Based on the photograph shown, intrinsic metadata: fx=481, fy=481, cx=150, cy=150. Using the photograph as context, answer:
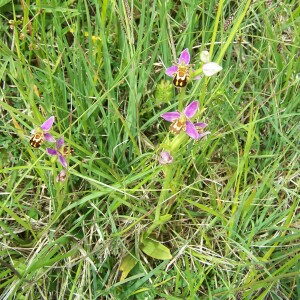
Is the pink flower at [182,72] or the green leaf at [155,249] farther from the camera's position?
the green leaf at [155,249]

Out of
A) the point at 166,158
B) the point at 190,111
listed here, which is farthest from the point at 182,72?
the point at 166,158

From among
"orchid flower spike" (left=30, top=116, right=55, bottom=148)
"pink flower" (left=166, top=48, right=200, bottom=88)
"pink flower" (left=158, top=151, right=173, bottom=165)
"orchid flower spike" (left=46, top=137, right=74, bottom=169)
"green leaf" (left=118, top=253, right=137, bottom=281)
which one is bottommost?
"green leaf" (left=118, top=253, right=137, bottom=281)

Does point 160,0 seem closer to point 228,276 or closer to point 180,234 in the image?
point 180,234

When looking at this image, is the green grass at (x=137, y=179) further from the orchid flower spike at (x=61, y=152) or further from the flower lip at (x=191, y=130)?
the flower lip at (x=191, y=130)

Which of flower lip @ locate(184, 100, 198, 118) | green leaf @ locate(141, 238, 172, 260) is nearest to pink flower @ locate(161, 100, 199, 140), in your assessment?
flower lip @ locate(184, 100, 198, 118)

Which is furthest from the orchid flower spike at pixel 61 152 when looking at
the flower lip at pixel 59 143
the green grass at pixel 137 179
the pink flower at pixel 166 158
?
the pink flower at pixel 166 158

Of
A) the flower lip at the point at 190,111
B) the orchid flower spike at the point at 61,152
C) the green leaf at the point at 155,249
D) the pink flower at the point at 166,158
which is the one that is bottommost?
the green leaf at the point at 155,249

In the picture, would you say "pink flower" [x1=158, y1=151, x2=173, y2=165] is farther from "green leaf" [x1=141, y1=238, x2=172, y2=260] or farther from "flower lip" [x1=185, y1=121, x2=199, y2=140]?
"green leaf" [x1=141, y1=238, x2=172, y2=260]

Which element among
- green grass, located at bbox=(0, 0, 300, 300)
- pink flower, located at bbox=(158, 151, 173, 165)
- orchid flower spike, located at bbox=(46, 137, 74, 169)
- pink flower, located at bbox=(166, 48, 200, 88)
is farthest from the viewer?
green grass, located at bbox=(0, 0, 300, 300)
